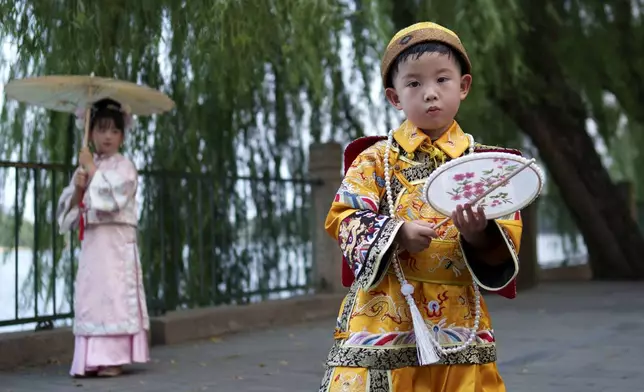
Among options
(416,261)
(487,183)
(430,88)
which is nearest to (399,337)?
(416,261)

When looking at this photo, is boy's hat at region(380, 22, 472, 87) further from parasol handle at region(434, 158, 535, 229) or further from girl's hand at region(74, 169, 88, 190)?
girl's hand at region(74, 169, 88, 190)

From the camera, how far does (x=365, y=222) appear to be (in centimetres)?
229

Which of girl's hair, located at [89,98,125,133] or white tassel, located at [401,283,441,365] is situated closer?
white tassel, located at [401,283,441,365]

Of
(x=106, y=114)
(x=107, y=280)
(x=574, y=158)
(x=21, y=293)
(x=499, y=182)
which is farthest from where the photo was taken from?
(x=574, y=158)

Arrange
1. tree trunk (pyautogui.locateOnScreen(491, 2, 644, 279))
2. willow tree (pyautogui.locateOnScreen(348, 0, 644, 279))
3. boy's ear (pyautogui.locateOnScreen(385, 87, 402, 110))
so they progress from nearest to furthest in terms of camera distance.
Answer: boy's ear (pyautogui.locateOnScreen(385, 87, 402, 110)), willow tree (pyautogui.locateOnScreen(348, 0, 644, 279)), tree trunk (pyautogui.locateOnScreen(491, 2, 644, 279))

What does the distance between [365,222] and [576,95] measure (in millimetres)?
9793

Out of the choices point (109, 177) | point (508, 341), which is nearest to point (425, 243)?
point (109, 177)

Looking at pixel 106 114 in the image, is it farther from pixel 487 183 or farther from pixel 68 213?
pixel 487 183

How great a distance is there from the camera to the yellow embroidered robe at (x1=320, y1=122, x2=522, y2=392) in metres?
2.30

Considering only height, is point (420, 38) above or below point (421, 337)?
above

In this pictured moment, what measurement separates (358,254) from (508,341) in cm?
453

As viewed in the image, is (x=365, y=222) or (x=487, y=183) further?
(x=365, y=222)

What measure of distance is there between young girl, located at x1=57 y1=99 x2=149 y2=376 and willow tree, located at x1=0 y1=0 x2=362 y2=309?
38.2 inches

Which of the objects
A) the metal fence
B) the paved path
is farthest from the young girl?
the metal fence
